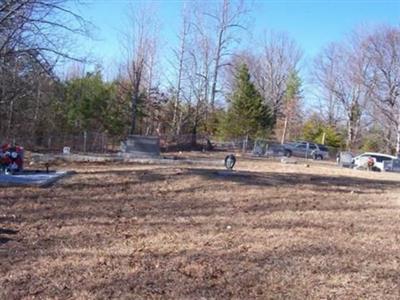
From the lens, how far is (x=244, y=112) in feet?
145

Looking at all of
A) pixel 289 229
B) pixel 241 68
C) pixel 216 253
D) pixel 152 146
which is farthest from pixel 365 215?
pixel 241 68

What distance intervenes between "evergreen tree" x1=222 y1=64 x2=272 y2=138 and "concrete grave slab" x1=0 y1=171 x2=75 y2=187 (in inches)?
1256

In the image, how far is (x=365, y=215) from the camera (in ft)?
28.0

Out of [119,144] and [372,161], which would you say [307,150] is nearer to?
[372,161]

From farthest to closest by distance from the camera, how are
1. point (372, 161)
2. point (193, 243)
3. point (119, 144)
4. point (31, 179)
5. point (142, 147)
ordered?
point (119, 144)
point (372, 161)
point (142, 147)
point (31, 179)
point (193, 243)

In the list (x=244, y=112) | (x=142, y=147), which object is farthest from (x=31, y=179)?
(x=244, y=112)

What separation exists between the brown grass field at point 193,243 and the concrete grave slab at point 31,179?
374 millimetres

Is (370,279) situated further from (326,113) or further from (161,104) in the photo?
(326,113)

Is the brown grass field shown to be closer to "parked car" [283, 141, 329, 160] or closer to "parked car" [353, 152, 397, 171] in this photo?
"parked car" [353, 152, 397, 171]

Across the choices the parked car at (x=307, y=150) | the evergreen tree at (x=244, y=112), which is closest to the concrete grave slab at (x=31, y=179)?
the parked car at (x=307, y=150)

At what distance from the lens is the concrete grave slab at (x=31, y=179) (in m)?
10.2

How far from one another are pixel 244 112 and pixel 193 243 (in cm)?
3865

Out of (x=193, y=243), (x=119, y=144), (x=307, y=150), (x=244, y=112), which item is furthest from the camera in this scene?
(x=244, y=112)

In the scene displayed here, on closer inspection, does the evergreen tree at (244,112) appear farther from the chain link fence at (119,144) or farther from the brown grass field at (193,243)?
the brown grass field at (193,243)
